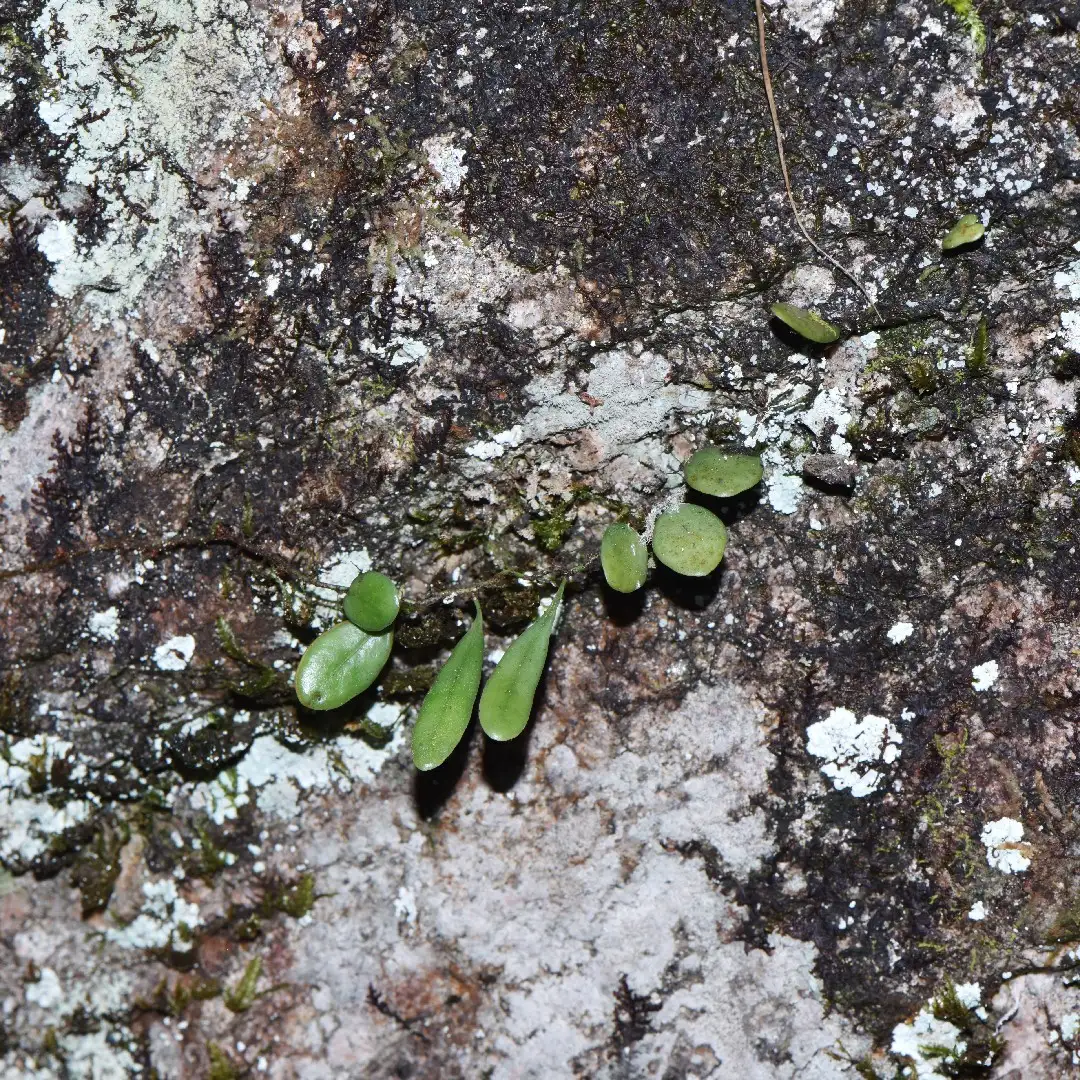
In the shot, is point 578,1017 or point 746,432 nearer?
point 746,432

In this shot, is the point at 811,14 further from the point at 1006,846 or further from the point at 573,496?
the point at 1006,846

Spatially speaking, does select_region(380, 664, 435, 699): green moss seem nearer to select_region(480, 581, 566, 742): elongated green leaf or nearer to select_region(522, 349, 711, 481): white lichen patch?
select_region(480, 581, 566, 742): elongated green leaf

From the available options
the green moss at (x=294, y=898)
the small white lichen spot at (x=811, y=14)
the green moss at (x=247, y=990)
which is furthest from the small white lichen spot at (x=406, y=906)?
the small white lichen spot at (x=811, y=14)

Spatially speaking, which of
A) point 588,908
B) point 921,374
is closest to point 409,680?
point 588,908

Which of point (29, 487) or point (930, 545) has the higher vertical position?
point (29, 487)

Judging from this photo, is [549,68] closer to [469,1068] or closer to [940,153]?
[940,153]

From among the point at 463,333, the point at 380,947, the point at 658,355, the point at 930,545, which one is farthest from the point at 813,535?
the point at 380,947
